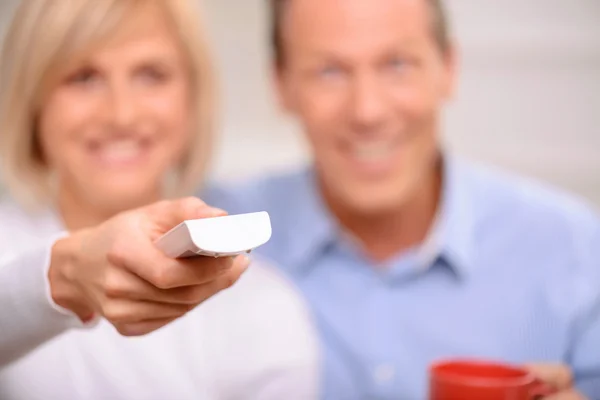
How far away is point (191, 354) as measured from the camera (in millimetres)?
974

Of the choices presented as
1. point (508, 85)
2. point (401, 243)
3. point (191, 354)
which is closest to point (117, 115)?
point (191, 354)

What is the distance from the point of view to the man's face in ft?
3.35

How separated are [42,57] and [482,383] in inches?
23.6

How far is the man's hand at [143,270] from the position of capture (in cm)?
53

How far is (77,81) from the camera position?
3.15ft

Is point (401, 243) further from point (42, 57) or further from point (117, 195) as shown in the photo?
point (42, 57)

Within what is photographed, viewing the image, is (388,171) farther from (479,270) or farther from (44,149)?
(44,149)

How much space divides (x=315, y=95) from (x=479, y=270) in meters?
0.31

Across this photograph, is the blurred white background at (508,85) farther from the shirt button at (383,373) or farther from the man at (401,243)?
the shirt button at (383,373)

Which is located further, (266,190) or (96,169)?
(266,190)

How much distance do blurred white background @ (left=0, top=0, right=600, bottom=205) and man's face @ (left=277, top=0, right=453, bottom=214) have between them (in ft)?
0.77

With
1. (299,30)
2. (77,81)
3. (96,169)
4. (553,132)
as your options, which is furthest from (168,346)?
(553,132)

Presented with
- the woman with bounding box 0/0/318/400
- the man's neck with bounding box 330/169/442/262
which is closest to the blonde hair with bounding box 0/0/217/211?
the woman with bounding box 0/0/318/400

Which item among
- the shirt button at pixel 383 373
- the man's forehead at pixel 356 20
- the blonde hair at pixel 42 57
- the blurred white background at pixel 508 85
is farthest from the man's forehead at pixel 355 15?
the shirt button at pixel 383 373
